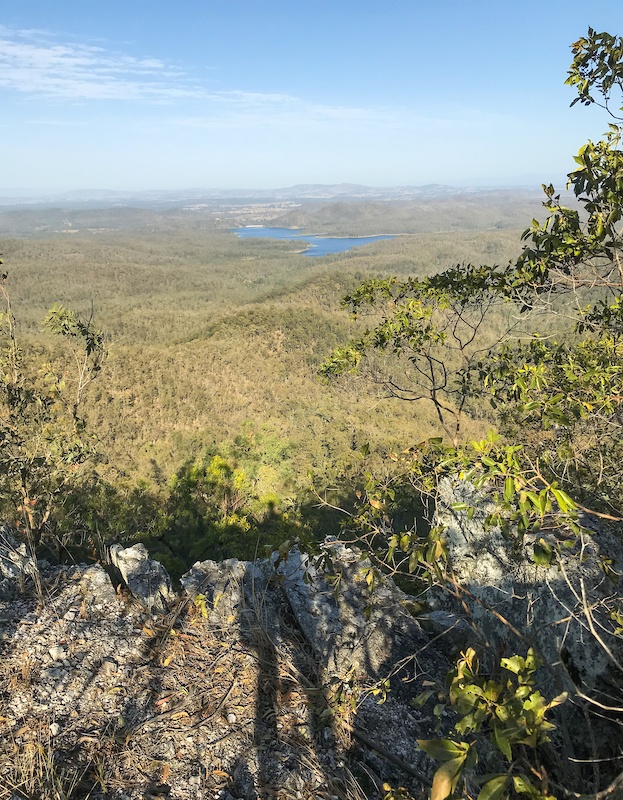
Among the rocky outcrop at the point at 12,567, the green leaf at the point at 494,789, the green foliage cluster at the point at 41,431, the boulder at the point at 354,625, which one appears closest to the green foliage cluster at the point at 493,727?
the green leaf at the point at 494,789

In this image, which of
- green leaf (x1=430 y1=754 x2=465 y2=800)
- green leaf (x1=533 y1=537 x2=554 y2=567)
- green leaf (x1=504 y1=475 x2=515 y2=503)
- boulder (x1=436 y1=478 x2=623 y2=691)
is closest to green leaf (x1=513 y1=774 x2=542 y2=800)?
green leaf (x1=430 y1=754 x2=465 y2=800)

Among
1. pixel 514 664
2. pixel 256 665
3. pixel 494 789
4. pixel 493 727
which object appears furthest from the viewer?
pixel 256 665

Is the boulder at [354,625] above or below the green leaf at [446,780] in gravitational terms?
below

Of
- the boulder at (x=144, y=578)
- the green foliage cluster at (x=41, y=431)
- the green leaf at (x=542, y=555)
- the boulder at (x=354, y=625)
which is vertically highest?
the green leaf at (x=542, y=555)

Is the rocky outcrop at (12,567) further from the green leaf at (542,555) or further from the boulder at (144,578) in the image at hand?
the green leaf at (542,555)

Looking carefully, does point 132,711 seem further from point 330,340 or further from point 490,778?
point 330,340

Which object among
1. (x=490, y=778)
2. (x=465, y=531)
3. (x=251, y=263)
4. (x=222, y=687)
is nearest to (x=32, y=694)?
(x=222, y=687)

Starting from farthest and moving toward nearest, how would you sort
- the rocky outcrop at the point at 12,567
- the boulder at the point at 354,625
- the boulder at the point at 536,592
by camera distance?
the rocky outcrop at the point at 12,567, the boulder at the point at 354,625, the boulder at the point at 536,592

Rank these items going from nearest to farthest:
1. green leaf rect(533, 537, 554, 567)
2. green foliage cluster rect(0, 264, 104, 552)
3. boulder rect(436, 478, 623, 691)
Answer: green leaf rect(533, 537, 554, 567), boulder rect(436, 478, 623, 691), green foliage cluster rect(0, 264, 104, 552)

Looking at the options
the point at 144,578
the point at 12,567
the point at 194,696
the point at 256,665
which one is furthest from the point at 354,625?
the point at 12,567

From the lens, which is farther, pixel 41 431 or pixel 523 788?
pixel 41 431

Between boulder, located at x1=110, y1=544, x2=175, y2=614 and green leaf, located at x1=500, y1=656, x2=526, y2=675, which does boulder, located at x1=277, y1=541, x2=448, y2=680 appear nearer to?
boulder, located at x1=110, y1=544, x2=175, y2=614

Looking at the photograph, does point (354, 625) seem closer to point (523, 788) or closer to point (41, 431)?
point (523, 788)

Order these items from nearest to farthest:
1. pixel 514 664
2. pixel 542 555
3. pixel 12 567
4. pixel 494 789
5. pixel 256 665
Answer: pixel 494 789 < pixel 514 664 < pixel 542 555 < pixel 256 665 < pixel 12 567
